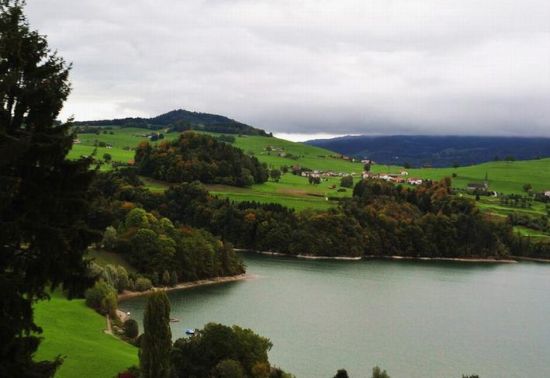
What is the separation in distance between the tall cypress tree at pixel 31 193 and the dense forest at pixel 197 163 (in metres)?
115

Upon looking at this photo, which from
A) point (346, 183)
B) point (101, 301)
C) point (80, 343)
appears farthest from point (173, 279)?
point (346, 183)

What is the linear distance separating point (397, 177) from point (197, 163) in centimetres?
7739

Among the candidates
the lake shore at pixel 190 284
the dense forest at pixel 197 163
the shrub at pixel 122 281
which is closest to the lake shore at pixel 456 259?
the dense forest at pixel 197 163

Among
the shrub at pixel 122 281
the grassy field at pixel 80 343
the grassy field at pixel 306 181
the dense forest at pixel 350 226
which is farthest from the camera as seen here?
the grassy field at pixel 306 181

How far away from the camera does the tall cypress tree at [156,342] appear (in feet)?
84.8

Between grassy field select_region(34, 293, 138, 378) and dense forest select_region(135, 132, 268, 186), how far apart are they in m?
79.8

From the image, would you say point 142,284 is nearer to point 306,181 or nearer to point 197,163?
point 197,163

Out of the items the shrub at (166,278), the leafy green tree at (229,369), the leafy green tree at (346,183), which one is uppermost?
the leafy green tree at (346,183)

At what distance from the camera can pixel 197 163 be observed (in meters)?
128

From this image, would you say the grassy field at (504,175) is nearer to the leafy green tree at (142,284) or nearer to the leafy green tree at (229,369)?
the leafy green tree at (142,284)

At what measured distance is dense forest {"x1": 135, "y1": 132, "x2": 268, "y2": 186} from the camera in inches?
4988

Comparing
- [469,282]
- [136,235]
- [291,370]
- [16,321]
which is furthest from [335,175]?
[16,321]

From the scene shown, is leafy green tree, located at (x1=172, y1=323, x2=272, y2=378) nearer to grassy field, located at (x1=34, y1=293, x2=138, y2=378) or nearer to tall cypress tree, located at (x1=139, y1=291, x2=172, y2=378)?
grassy field, located at (x1=34, y1=293, x2=138, y2=378)

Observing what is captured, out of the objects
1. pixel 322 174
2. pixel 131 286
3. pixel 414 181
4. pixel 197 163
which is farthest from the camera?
pixel 322 174
